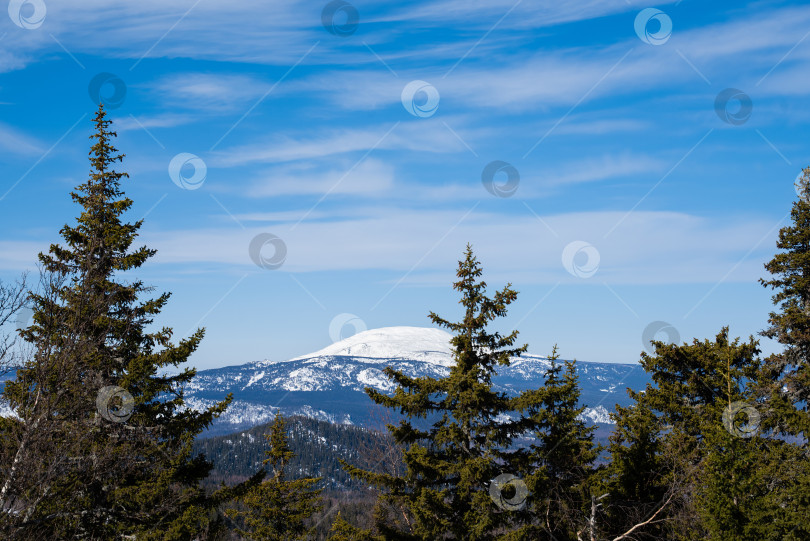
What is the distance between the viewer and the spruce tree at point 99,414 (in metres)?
12.0

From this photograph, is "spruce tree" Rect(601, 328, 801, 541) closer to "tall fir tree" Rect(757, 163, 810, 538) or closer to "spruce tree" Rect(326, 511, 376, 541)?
"tall fir tree" Rect(757, 163, 810, 538)

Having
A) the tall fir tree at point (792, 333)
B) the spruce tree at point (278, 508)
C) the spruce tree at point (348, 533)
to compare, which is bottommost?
the spruce tree at point (348, 533)

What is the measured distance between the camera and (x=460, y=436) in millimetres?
17000

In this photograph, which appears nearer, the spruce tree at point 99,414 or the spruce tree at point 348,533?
the spruce tree at point 99,414

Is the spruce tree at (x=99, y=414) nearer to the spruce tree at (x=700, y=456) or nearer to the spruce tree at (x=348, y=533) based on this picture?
the spruce tree at (x=348, y=533)

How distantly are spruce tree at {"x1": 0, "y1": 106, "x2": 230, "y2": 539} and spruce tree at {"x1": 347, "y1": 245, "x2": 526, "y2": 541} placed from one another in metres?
5.41

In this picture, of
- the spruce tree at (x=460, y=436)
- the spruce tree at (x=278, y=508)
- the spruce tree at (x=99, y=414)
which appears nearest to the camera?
the spruce tree at (x=99, y=414)

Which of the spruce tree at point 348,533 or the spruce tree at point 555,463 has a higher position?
the spruce tree at point 555,463

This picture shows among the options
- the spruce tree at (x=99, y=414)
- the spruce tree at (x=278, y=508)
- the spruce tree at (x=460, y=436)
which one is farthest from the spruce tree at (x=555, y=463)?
the spruce tree at (x=278, y=508)

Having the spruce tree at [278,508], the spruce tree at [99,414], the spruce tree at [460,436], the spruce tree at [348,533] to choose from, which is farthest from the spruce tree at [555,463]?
the spruce tree at [278,508]

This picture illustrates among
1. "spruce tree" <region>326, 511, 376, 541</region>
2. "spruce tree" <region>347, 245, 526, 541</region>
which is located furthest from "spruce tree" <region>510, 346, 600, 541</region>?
"spruce tree" <region>326, 511, 376, 541</region>

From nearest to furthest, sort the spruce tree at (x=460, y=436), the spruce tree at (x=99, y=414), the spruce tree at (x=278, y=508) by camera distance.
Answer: the spruce tree at (x=99, y=414), the spruce tree at (x=460, y=436), the spruce tree at (x=278, y=508)

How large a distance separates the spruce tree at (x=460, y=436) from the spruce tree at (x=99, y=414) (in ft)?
17.8

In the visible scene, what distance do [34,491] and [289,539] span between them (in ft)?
66.6
